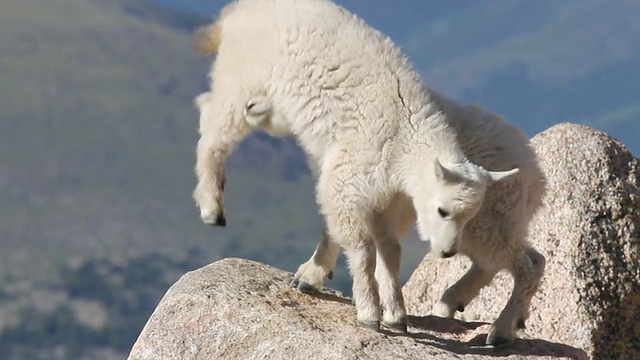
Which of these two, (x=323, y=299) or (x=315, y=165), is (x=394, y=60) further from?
(x=323, y=299)

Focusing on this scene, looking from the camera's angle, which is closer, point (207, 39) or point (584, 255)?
point (584, 255)

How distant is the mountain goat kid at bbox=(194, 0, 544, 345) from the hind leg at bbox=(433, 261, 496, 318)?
0.02 m

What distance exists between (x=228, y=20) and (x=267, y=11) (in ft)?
2.42

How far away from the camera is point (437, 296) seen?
12.5 meters

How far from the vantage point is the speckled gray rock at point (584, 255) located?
11594 millimetres

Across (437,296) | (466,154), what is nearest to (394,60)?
(466,154)

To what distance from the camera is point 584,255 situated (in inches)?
466

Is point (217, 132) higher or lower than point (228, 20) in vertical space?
lower

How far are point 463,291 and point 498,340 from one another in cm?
120

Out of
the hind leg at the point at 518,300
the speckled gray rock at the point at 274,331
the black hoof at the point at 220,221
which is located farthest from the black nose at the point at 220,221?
the hind leg at the point at 518,300

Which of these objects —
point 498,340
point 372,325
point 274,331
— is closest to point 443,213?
point 372,325

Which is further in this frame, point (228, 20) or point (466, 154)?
point (228, 20)

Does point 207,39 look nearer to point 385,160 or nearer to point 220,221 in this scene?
point 220,221

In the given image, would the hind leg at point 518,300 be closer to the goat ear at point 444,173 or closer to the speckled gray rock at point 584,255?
the goat ear at point 444,173
